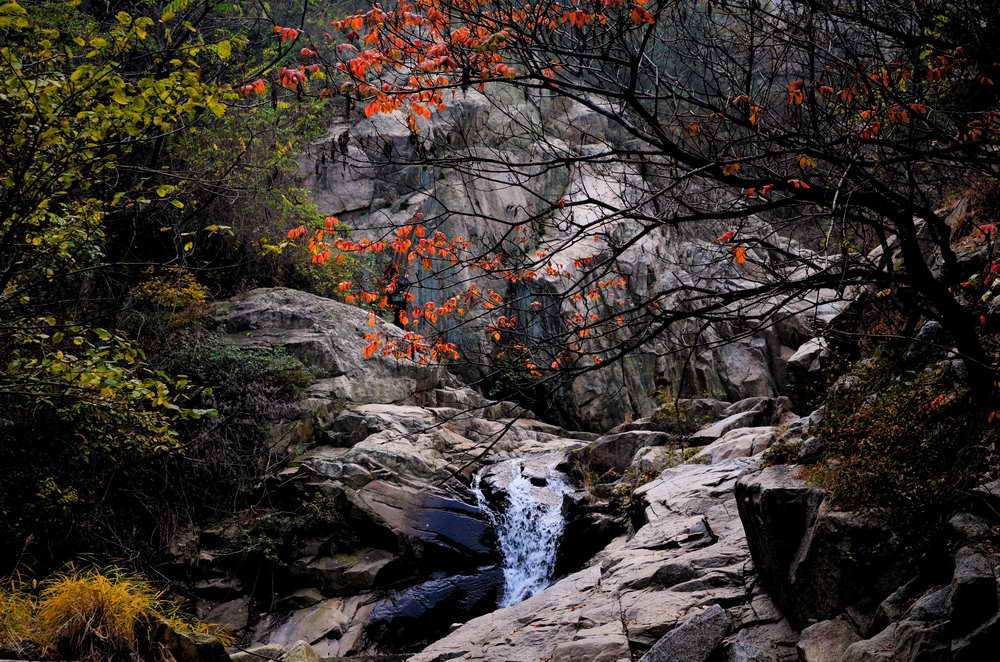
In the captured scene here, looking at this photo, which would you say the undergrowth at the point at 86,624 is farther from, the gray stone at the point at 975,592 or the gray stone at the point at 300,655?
the gray stone at the point at 975,592

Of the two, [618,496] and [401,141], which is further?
[401,141]

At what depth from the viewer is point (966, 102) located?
495 cm

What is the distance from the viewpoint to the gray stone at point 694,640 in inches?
171

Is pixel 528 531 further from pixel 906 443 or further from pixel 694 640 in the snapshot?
pixel 906 443

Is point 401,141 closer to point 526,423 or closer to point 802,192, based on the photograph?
point 526,423

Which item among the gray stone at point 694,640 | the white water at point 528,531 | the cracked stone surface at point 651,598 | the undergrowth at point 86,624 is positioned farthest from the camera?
the white water at point 528,531

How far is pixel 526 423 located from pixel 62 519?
37.4 ft

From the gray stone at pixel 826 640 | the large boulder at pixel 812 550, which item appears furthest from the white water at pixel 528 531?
the gray stone at pixel 826 640

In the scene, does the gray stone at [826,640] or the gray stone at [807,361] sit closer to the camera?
the gray stone at [826,640]

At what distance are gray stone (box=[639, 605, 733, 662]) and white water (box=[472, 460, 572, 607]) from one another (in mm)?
6086

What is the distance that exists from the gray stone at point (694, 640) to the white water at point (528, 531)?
20.0 feet

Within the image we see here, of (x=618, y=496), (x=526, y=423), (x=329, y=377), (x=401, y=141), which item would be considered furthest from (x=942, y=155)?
(x=401, y=141)

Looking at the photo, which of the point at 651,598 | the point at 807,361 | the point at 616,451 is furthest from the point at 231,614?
the point at 807,361

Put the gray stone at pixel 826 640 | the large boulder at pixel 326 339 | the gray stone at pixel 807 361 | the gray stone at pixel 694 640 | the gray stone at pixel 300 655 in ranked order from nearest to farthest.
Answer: the gray stone at pixel 826 640 < the gray stone at pixel 694 640 < the gray stone at pixel 300 655 < the gray stone at pixel 807 361 < the large boulder at pixel 326 339
